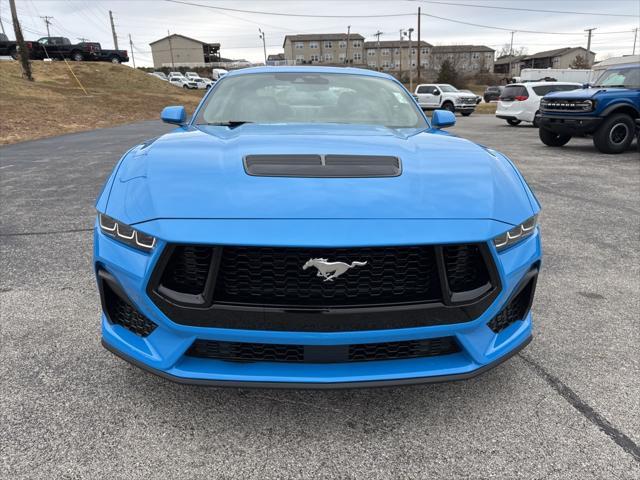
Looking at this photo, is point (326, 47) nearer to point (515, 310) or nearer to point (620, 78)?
point (620, 78)

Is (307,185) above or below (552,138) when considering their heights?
above

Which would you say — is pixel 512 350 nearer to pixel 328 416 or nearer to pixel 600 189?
pixel 328 416

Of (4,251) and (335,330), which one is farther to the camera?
(4,251)

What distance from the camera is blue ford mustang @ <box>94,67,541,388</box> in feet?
5.65

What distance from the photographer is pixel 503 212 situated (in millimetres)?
1943

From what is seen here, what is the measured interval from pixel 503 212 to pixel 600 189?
600 cm

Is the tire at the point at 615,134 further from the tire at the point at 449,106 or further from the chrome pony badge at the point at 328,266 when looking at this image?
the tire at the point at 449,106

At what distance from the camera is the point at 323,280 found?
67.8 inches

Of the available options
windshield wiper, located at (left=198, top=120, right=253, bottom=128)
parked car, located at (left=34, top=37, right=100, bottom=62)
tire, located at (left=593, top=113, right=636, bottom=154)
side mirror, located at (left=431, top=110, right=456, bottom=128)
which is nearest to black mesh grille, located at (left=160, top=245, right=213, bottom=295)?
windshield wiper, located at (left=198, top=120, right=253, bottom=128)

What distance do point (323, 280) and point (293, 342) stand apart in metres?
0.25

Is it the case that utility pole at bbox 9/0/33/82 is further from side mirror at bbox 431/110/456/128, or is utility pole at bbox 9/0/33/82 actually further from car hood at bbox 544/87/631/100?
side mirror at bbox 431/110/456/128

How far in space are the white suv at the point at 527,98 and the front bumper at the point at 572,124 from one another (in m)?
6.85

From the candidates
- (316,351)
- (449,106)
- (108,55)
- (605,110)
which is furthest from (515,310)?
(108,55)

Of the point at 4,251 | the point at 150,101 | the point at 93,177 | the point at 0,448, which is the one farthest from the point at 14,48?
the point at 0,448
